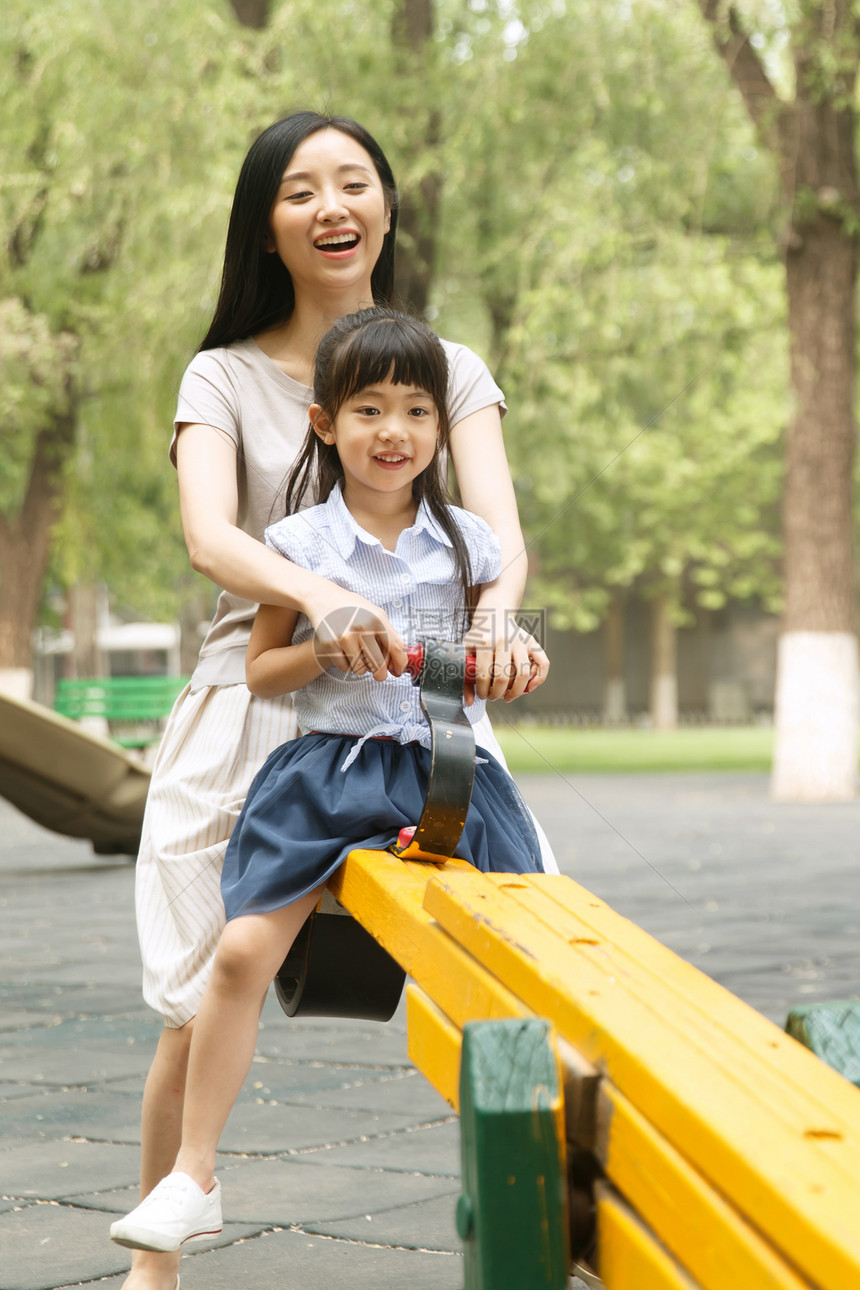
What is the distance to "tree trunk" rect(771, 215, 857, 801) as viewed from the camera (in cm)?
1097

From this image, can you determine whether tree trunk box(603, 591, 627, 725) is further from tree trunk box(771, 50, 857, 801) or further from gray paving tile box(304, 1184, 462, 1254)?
gray paving tile box(304, 1184, 462, 1254)

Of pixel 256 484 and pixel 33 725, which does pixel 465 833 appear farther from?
pixel 33 725

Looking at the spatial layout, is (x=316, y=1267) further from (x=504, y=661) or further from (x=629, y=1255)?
(x=629, y=1255)

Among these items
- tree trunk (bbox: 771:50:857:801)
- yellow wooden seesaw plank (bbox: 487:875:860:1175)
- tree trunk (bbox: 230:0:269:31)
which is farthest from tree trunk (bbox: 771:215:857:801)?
yellow wooden seesaw plank (bbox: 487:875:860:1175)

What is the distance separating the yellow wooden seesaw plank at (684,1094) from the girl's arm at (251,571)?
0.30 m

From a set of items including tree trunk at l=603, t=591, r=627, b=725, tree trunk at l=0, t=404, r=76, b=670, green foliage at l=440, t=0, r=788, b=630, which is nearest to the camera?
green foliage at l=440, t=0, r=788, b=630

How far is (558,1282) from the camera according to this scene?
4.14 feet

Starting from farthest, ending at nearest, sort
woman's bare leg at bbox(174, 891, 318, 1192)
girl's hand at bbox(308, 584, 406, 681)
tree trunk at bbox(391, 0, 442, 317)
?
tree trunk at bbox(391, 0, 442, 317) < woman's bare leg at bbox(174, 891, 318, 1192) < girl's hand at bbox(308, 584, 406, 681)

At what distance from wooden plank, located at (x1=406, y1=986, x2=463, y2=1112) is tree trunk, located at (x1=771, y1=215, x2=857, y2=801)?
9.60m

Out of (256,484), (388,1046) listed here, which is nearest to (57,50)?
(388,1046)

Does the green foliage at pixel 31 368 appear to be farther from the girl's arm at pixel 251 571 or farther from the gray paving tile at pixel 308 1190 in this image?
the girl's arm at pixel 251 571

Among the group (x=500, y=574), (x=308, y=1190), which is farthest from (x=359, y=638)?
(x=308, y=1190)

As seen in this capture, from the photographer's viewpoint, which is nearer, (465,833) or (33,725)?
(465,833)

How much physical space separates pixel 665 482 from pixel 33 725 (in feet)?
72.5
